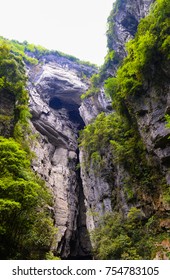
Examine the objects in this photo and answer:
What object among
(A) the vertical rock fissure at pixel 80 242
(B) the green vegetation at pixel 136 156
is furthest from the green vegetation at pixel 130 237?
(A) the vertical rock fissure at pixel 80 242

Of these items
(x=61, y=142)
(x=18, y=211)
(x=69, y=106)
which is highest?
(x=69, y=106)

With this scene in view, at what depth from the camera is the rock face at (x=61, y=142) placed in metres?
23.2

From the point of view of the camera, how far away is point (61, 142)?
1200 inches

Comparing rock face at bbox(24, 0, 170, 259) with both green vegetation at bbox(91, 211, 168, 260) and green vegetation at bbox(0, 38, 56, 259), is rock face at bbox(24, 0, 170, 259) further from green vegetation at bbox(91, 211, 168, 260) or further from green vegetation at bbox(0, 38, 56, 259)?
green vegetation at bbox(0, 38, 56, 259)

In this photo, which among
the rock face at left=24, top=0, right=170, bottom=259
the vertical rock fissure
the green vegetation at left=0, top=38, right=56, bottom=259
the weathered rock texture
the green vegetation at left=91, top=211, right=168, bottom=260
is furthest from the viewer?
the vertical rock fissure

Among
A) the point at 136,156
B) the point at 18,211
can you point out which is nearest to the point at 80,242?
the point at 136,156

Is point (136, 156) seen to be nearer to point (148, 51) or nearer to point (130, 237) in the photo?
point (130, 237)

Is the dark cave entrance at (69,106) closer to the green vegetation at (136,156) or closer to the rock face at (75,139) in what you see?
the rock face at (75,139)

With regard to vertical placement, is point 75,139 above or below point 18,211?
above

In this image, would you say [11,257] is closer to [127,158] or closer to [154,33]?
[127,158]

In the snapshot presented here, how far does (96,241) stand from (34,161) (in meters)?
9.21

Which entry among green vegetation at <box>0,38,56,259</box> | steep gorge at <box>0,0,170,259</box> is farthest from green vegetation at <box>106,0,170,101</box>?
green vegetation at <box>0,38,56,259</box>

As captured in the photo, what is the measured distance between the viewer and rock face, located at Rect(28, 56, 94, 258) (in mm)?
23188

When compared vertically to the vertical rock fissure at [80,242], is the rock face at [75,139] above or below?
above
